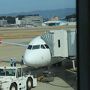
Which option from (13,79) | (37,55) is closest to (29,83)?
(13,79)

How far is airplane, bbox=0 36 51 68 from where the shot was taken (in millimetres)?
14008

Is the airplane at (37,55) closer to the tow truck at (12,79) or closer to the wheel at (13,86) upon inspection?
the tow truck at (12,79)

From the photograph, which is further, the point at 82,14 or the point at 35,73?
the point at 35,73

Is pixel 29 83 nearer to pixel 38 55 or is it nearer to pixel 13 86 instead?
pixel 13 86

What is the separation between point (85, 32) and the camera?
6.65ft

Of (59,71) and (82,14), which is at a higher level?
(82,14)

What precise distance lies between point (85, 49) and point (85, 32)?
0.11 meters

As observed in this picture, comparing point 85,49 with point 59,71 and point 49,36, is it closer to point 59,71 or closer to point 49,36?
point 49,36

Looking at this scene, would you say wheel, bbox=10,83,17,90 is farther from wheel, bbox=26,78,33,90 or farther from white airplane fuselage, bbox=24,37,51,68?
white airplane fuselage, bbox=24,37,51,68

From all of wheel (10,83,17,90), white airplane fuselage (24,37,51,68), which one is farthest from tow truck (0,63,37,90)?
white airplane fuselage (24,37,51,68)

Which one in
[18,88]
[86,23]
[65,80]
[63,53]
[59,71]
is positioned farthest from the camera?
[59,71]

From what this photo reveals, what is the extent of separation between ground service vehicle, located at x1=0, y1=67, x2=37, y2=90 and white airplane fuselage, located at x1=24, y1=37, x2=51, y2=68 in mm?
1492

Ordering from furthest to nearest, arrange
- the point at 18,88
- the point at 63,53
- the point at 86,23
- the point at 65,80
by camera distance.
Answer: the point at 63,53 → the point at 65,80 → the point at 18,88 → the point at 86,23

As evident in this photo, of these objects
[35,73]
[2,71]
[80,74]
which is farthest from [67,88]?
[80,74]
